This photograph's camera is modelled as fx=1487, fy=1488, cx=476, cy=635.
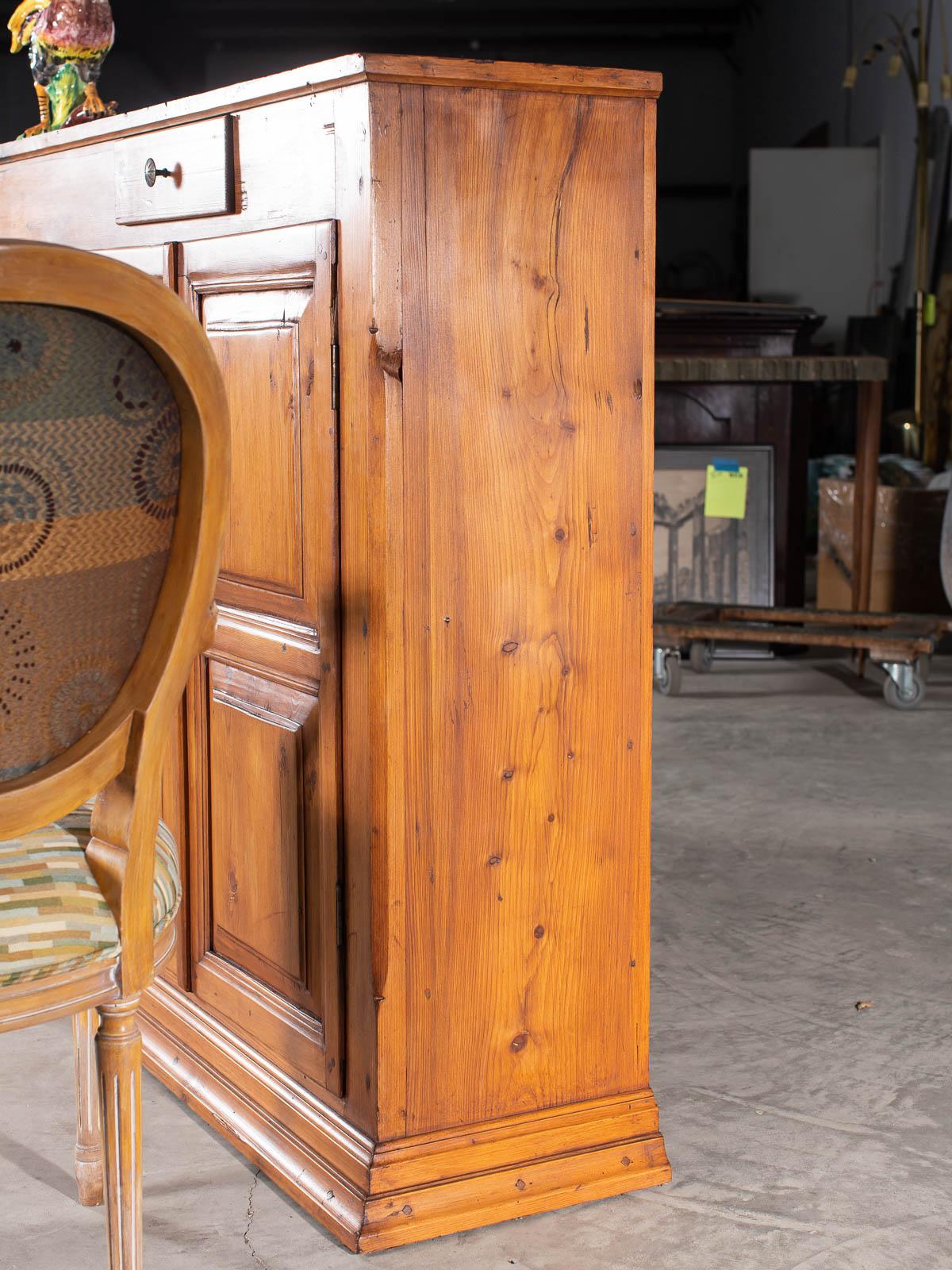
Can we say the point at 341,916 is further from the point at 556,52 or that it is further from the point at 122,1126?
the point at 556,52

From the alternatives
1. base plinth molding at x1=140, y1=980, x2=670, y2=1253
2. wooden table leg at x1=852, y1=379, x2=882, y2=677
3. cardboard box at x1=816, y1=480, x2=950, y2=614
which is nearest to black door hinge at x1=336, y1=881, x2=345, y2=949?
base plinth molding at x1=140, y1=980, x2=670, y2=1253

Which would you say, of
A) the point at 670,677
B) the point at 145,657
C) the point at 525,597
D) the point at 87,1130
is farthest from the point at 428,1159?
the point at 670,677

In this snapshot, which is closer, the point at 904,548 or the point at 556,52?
the point at 904,548

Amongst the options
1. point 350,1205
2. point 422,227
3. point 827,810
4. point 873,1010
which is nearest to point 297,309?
point 422,227

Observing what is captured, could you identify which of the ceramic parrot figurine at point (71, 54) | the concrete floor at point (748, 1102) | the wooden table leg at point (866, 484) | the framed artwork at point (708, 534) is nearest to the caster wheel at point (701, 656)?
the framed artwork at point (708, 534)

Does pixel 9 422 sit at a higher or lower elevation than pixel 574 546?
higher

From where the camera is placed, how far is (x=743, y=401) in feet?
15.5

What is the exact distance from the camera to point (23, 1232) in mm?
1582

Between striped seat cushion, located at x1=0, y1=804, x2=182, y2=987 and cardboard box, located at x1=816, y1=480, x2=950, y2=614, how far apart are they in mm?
4142

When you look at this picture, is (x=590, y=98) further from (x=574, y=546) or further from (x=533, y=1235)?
(x=533, y=1235)

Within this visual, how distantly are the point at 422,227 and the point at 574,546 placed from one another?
38 cm

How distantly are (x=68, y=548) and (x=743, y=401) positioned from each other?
393 centimetres

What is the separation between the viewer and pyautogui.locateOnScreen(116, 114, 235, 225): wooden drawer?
1.63 meters

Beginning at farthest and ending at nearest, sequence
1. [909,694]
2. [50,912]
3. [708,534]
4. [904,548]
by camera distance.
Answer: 1. [904,548]
2. [708,534]
3. [909,694]
4. [50,912]
